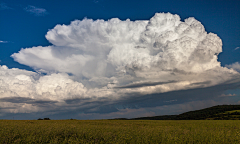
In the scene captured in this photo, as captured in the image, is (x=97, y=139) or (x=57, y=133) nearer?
(x=97, y=139)

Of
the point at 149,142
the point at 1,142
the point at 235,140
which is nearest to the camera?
the point at 1,142

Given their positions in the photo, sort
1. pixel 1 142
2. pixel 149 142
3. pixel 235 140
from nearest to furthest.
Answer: pixel 1 142, pixel 149 142, pixel 235 140

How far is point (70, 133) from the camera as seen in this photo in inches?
971

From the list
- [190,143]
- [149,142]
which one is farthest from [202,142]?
[149,142]

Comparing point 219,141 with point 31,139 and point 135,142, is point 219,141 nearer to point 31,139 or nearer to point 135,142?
point 135,142

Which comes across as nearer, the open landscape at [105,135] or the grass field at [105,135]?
the grass field at [105,135]

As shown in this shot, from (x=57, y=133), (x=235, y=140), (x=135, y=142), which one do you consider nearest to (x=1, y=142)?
(x=57, y=133)

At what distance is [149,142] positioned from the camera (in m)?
20.4

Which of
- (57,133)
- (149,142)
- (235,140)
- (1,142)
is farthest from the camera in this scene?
(57,133)

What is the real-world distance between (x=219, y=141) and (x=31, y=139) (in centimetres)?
2361

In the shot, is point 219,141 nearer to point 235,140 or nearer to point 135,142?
point 235,140

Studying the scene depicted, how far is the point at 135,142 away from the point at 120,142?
201 cm

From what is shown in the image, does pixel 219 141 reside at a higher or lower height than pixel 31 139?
lower

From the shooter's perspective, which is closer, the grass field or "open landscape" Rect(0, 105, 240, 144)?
the grass field
